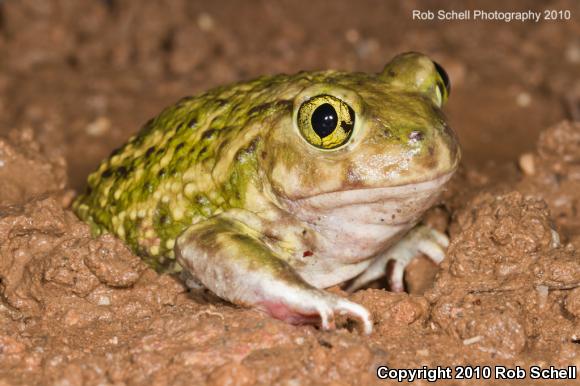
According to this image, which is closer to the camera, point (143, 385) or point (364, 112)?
point (143, 385)

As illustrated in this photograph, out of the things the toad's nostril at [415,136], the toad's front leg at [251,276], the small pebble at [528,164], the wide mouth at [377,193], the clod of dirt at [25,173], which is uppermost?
the toad's nostril at [415,136]

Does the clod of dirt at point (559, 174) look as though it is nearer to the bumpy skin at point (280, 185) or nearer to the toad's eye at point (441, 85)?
the toad's eye at point (441, 85)

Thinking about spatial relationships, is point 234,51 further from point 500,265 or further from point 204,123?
point 500,265

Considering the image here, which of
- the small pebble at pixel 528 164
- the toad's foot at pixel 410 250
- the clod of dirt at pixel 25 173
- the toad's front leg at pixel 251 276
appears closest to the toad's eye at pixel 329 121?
the toad's front leg at pixel 251 276

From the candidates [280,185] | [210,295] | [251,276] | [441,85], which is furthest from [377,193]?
[210,295]

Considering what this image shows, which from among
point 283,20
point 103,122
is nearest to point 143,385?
point 103,122

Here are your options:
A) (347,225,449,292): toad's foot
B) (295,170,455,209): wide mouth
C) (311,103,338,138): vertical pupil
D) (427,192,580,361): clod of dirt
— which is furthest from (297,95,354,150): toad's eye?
(347,225,449,292): toad's foot

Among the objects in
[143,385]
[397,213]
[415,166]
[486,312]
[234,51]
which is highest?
[234,51]
